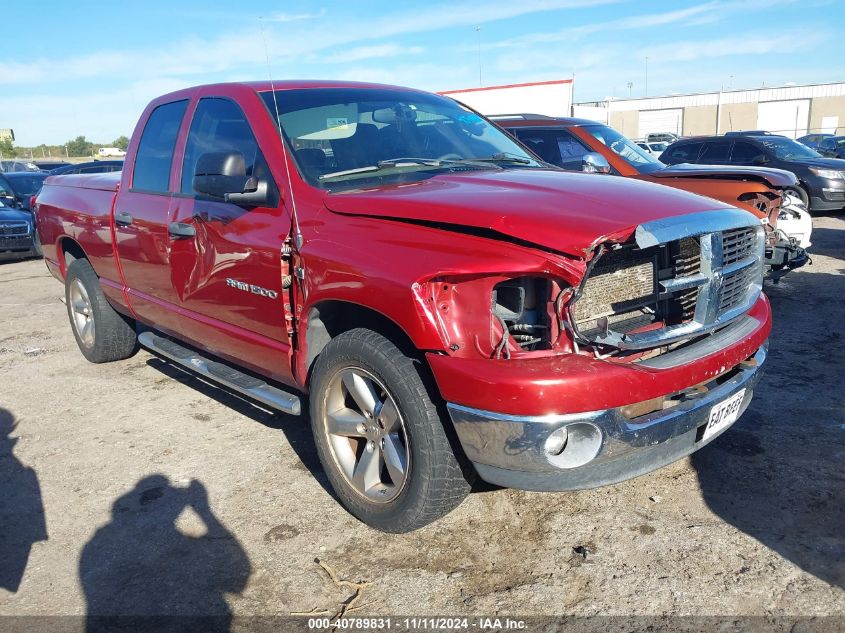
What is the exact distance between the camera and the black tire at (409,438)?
2783 millimetres

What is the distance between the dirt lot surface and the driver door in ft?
2.18

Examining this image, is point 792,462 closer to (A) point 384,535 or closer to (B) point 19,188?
(A) point 384,535

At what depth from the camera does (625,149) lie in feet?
26.7

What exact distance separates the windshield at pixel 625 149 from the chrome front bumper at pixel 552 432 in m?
5.57

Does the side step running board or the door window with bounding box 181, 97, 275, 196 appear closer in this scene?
the side step running board

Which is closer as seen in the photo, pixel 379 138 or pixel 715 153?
pixel 379 138

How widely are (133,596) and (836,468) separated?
3.34m

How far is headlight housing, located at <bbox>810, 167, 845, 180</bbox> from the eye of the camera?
1264cm

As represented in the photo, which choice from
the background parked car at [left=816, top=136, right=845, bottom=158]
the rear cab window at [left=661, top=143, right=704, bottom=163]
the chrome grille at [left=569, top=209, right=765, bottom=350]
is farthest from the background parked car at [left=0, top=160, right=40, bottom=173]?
the background parked car at [left=816, top=136, right=845, bottom=158]

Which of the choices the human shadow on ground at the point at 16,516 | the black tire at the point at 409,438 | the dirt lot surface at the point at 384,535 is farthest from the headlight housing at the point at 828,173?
the human shadow on ground at the point at 16,516

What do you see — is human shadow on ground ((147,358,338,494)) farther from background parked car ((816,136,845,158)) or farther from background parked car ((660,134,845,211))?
background parked car ((816,136,845,158))

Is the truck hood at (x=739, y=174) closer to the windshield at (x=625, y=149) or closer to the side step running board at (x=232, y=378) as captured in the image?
the windshield at (x=625, y=149)

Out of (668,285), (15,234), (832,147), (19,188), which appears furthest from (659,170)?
(832,147)

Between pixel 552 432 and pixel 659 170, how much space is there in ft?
19.6
